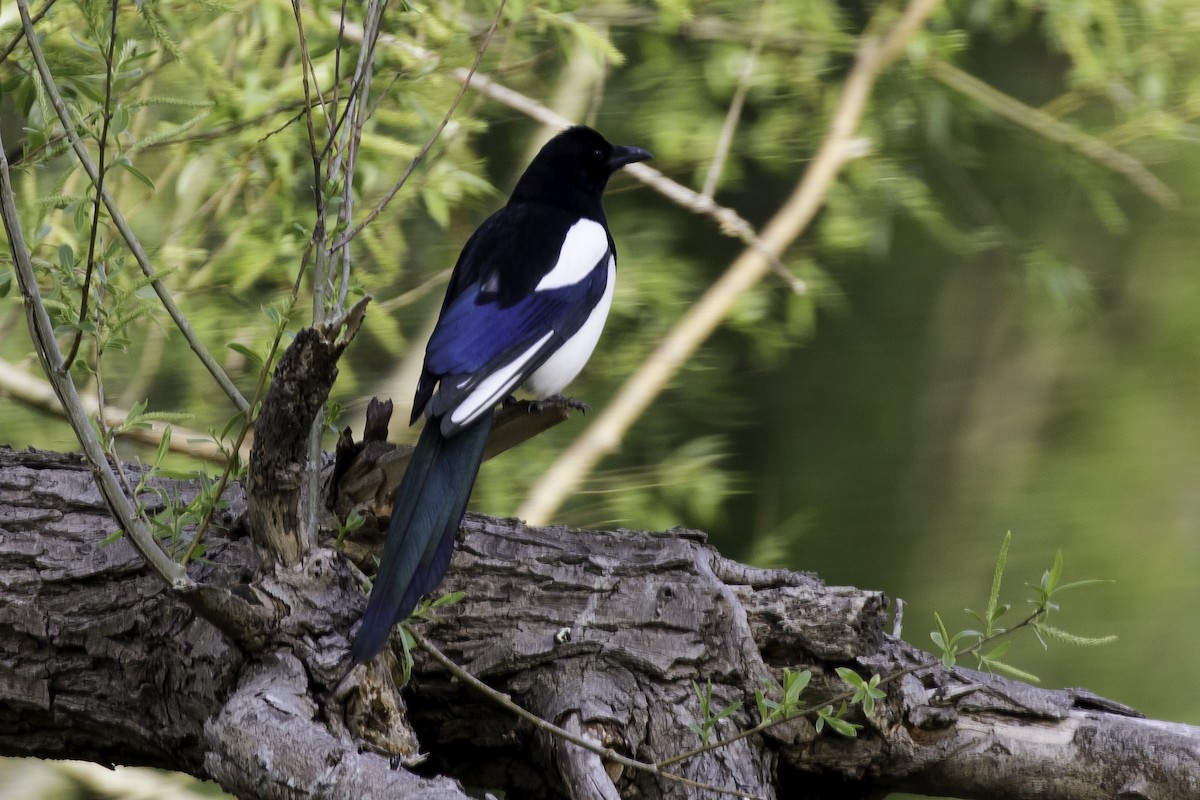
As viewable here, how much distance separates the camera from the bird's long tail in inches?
41.6

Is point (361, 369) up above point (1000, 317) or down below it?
below

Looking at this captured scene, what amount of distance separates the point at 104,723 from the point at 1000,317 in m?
1.66

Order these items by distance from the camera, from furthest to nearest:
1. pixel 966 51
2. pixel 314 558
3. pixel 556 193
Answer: pixel 966 51 < pixel 556 193 < pixel 314 558

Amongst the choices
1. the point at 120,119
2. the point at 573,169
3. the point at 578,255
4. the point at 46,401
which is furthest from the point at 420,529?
the point at 46,401

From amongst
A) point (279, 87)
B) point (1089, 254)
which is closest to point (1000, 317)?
point (1089, 254)

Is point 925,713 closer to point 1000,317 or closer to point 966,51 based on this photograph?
point 1000,317

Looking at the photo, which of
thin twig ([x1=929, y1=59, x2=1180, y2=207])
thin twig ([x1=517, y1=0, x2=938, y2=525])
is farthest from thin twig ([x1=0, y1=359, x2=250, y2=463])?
thin twig ([x1=929, y1=59, x2=1180, y2=207])

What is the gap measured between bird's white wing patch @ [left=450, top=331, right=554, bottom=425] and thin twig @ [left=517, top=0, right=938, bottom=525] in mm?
725

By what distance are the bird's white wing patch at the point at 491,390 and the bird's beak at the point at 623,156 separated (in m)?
0.55

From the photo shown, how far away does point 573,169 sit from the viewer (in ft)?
5.95

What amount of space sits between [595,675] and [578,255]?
0.58 m

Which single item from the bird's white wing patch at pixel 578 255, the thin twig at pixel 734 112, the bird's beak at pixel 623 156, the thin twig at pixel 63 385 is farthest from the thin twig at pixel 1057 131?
the thin twig at pixel 63 385

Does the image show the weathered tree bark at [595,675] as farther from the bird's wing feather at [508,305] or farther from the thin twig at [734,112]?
the thin twig at [734,112]

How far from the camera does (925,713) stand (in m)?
1.21
